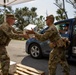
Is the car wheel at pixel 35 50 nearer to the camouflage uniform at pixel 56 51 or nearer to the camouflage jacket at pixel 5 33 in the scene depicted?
the camouflage uniform at pixel 56 51

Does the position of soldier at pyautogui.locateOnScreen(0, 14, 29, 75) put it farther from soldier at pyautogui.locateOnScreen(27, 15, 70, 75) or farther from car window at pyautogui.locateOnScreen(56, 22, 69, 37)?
car window at pyautogui.locateOnScreen(56, 22, 69, 37)

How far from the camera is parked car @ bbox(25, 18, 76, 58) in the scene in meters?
6.56

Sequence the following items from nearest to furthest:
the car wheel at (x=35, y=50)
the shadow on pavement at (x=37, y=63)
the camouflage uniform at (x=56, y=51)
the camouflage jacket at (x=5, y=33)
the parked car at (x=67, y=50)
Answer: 1. the camouflage jacket at (x=5, y=33)
2. the camouflage uniform at (x=56, y=51)
3. the parked car at (x=67, y=50)
4. the shadow on pavement at (x=37, y=63)
5. the car wheel at (x=35, y=50)

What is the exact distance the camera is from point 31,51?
8195 millimetres

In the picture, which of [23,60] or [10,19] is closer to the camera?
[10,19]

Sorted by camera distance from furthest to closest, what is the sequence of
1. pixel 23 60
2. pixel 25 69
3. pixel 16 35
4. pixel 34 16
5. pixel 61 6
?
pixel 34 16
pixel 61 6
pixel 23 60
pixel 25 69
pixel 16 35

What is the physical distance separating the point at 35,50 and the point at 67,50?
5.87 feet

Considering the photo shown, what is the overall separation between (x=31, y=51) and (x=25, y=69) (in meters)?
2.28

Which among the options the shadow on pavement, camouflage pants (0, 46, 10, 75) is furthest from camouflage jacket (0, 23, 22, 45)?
the shadow on pavement

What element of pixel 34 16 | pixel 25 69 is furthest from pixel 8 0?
pixel 34 16

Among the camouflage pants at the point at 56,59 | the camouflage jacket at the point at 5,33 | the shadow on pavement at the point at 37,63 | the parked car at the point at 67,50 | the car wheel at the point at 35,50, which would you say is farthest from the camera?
the car wheel at the point at 35,50

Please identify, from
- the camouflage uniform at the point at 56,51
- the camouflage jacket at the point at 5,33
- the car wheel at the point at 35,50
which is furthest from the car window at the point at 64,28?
the camouflage jacket at the point at 5,33

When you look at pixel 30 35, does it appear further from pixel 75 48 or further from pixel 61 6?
pixel 61 6

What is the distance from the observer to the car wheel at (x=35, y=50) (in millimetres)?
7852
